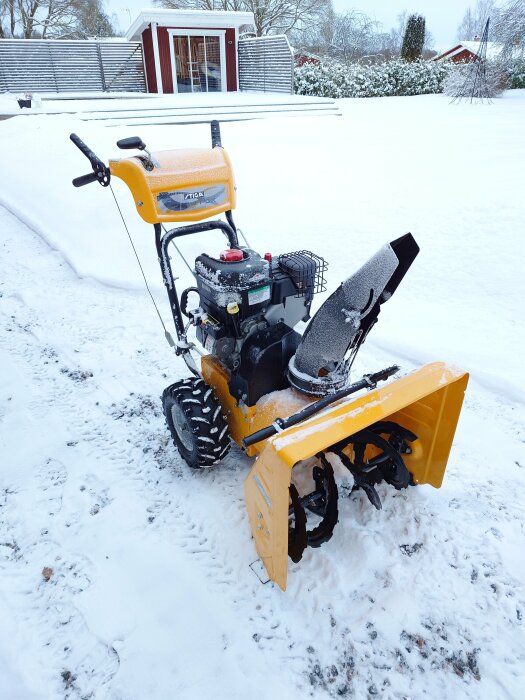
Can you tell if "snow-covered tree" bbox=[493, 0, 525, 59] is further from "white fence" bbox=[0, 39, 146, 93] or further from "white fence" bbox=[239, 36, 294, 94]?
"white fence" bbox=[0, 39, 146, 93]

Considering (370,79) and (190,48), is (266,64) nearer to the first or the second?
(190,48)

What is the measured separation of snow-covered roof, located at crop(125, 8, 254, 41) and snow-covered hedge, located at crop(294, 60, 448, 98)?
2874 millimetres

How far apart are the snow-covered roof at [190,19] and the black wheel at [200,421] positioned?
18.1m

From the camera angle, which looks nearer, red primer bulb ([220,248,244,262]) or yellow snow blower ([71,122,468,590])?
yellow snow blower ([71,122,468,590])

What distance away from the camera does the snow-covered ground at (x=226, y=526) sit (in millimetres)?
1900

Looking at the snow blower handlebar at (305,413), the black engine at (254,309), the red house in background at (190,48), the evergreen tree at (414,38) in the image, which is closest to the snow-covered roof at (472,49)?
the evergreen tree at (414,38)

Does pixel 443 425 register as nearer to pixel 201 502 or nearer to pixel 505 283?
pixel 201 502

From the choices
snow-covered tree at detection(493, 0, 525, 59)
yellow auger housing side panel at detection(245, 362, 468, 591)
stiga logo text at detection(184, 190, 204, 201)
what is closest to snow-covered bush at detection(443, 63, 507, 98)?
snow-covered tree at detection(493, 0, 525, 59)

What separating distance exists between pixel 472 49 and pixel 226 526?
3342 cm

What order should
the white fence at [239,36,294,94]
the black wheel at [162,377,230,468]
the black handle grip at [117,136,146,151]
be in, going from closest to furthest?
the black handle grip at [117,136,146,151] < the black wheel at [162,377,230,468] < the white fence at [239,36,294,94]

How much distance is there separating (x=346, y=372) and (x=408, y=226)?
13.4 feet

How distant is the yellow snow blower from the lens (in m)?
1.97

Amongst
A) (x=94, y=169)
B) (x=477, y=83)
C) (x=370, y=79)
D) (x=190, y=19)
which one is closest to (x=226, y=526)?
(x=94, y=169)

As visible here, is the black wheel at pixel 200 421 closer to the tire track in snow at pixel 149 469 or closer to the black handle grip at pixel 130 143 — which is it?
the tire track in snow at pixel 149 469
